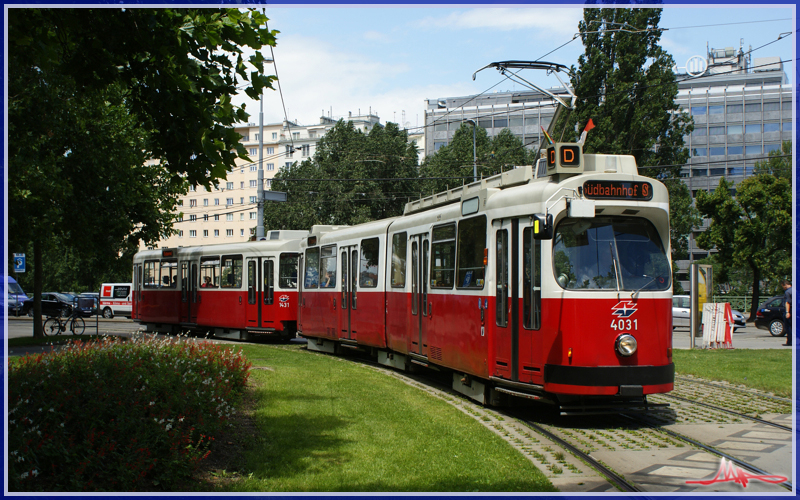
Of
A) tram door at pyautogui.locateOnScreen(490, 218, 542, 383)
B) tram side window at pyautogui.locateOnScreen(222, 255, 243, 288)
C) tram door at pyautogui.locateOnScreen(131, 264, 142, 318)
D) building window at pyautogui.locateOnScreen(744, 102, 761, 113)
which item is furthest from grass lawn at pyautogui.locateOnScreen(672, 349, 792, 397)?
building window at pyautogui.locateOnScreen(744, 102, 761, 113)

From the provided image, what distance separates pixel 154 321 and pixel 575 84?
24944 mm

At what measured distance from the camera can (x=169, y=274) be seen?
27.8 meters

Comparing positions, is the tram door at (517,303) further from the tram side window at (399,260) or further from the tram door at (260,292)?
the tram door at (260,292)

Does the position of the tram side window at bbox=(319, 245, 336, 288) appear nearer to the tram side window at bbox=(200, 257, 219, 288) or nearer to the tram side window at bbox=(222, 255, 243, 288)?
the tram side window at bbox=(222, 255, 243, 288)

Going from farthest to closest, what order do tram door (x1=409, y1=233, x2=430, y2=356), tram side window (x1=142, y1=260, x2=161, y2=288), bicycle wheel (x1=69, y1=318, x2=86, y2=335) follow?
1. tram side window (x1=142, y1=260, x2=161, y2=288)
2. bicycle wheel (x1=69, y1=318, x2=86, y2=335)
3. tram door (x1=409, y1=233, x2=430, y2=356)

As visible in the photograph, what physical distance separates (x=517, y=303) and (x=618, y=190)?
202 centimetres

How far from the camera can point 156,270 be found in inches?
1129

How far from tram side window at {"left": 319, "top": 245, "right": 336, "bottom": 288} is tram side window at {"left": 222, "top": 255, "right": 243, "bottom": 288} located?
5.55 m

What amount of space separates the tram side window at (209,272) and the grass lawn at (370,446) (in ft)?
44.6

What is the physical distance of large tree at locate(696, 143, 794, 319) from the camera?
41.8m

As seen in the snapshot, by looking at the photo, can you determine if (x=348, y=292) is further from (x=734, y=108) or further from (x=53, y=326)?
(x=734, y=108)

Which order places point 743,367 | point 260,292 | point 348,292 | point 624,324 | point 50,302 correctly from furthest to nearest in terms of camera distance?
point 50,302, point 260,292, point 348,292, point 743,367, point 624,324

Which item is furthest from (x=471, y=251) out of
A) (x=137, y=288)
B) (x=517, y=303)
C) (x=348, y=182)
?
(x=348, y=182)

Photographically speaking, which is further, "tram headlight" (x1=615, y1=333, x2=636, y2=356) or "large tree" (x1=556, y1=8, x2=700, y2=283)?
"large tree" (x1=556, y1=8, x2=700, y2=283)
